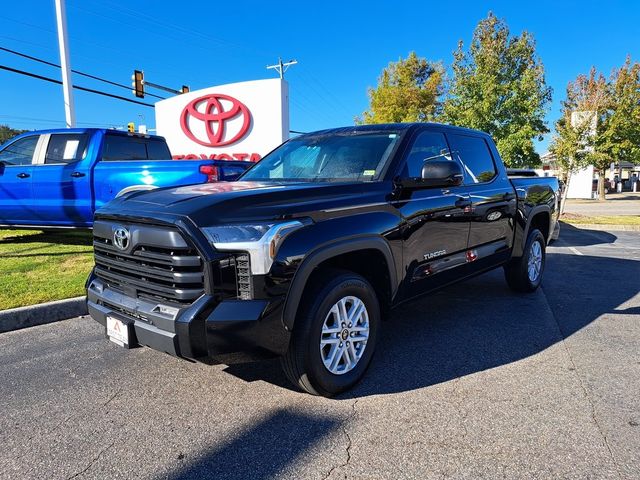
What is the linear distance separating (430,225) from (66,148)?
6372 mm

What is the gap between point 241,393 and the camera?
10.5ft

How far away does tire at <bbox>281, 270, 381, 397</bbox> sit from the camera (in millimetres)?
2828

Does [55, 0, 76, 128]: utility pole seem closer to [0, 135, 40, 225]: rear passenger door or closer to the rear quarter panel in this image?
[0, 135, 40, 225]: rear passenger door

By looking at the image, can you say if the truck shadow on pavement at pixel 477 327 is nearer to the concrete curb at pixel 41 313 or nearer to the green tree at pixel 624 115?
the concrete curb at pixel 41 313

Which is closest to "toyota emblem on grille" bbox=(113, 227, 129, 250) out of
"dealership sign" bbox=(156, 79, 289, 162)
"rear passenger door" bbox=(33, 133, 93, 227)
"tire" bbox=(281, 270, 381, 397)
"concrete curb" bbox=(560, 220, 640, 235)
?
"tire" bbox=(281, 270, 381, 397)

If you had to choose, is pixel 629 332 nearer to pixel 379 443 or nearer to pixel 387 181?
pixel 387 181

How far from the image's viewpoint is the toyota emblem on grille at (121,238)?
9.51 ft

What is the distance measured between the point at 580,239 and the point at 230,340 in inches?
454

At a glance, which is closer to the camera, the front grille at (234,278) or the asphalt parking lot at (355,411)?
the asphalt parking lot at (355,411)

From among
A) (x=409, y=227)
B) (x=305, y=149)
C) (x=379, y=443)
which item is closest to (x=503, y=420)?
(x=379, y=443)

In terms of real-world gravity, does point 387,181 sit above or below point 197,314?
above

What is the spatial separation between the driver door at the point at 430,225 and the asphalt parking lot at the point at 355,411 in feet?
2.11

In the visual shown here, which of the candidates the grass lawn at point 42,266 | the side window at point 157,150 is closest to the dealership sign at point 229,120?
the side window at point 157,150

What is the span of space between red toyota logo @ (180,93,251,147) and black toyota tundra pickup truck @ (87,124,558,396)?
8753mm
